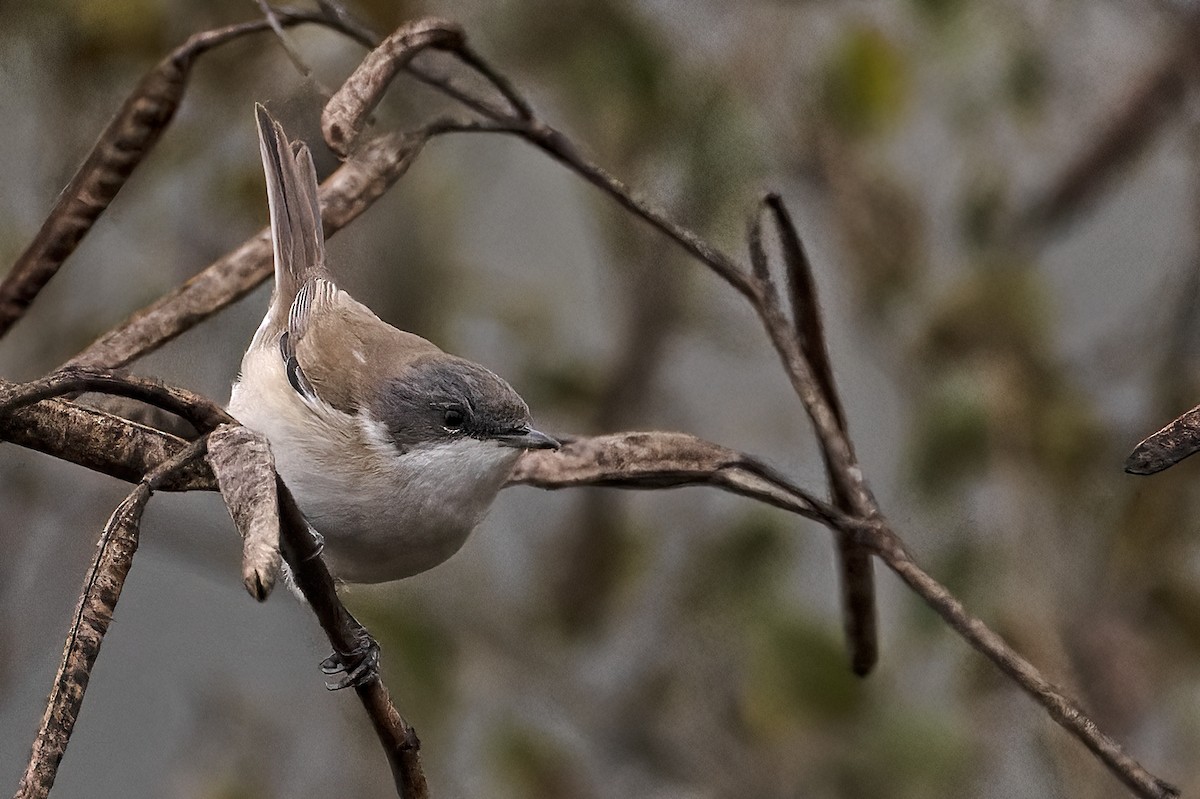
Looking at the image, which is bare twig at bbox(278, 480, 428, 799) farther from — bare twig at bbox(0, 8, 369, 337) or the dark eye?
the dark eye

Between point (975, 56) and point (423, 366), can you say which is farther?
point (975, 56)

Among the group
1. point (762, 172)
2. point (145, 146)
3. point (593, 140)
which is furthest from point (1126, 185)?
point (145, 146)

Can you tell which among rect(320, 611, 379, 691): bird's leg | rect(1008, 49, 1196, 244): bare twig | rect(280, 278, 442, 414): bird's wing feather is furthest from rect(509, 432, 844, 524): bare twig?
rect(1008, 49, 1196, 244): bare twig

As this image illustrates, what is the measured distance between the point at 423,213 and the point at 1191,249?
1.71 m

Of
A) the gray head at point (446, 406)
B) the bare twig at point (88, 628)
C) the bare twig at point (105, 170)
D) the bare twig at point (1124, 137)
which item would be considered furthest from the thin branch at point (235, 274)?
the bare twig at point (1124, 137)

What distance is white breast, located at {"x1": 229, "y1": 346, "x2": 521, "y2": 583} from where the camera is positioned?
7.26 feet

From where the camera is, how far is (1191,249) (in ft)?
9.19

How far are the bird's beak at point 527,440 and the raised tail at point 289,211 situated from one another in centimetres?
44

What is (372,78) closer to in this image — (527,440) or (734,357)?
(527,440)

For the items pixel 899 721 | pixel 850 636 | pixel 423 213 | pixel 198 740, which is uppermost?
pixel 423 213

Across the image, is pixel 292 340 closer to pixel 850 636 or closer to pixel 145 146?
pixel 145 146

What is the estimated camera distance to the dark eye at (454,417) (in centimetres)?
242

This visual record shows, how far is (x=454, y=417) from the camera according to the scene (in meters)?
2.43

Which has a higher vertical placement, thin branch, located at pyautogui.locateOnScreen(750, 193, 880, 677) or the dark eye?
the dark eye
